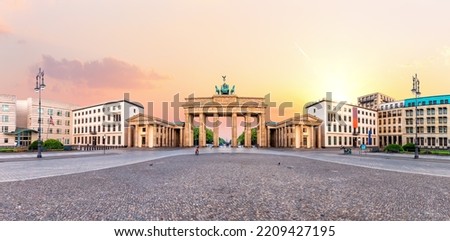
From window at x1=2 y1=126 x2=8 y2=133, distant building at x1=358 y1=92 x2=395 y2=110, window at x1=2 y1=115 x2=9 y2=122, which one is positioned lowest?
window at x1=2 y1=126 x2=8 y2=133

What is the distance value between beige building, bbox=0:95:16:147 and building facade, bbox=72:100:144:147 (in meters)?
23.1

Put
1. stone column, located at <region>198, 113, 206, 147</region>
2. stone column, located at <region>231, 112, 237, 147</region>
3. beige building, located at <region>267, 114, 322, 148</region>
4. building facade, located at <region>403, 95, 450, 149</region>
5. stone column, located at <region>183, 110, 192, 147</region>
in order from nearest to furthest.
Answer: beige building, located at <region>267, 114, 322, 148</region>, building facade, located at <region>403, 95, 450, 149</region>, stone column, located at <region>198, 113, 206, 147</region>, stone column, located at <region>231, 112, 237, 147</region>, stone column, located at <region>183, 110, 192, 147</region>

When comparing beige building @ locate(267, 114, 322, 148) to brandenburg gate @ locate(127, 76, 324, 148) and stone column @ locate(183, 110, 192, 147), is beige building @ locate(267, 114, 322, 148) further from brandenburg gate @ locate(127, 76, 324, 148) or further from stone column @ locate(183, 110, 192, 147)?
stone column @ locate(183, 110, 192, 147)

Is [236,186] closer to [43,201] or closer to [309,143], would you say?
[43,201]

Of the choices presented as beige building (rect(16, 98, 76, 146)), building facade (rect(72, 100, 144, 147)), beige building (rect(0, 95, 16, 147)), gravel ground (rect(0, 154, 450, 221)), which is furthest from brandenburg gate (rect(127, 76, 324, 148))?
gravel ground (rect(0, 154, 450, 221))

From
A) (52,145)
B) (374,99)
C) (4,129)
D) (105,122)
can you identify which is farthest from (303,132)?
(4,129)

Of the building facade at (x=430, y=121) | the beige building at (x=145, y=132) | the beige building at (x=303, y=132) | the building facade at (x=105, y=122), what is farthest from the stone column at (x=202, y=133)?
the building facade at (x=430, y=121)

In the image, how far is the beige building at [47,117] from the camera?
312 ft

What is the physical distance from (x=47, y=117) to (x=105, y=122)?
23.0 meters

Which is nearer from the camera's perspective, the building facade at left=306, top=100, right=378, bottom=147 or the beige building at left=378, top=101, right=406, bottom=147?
the building facade at left=306, top=100, right=378, bottom=147

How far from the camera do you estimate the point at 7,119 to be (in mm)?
83688

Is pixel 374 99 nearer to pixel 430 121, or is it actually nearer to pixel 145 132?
pixel 430 121

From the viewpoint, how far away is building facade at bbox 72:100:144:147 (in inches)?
3581

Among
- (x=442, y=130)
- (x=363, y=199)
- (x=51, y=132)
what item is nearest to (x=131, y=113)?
(x=51, y=132)
